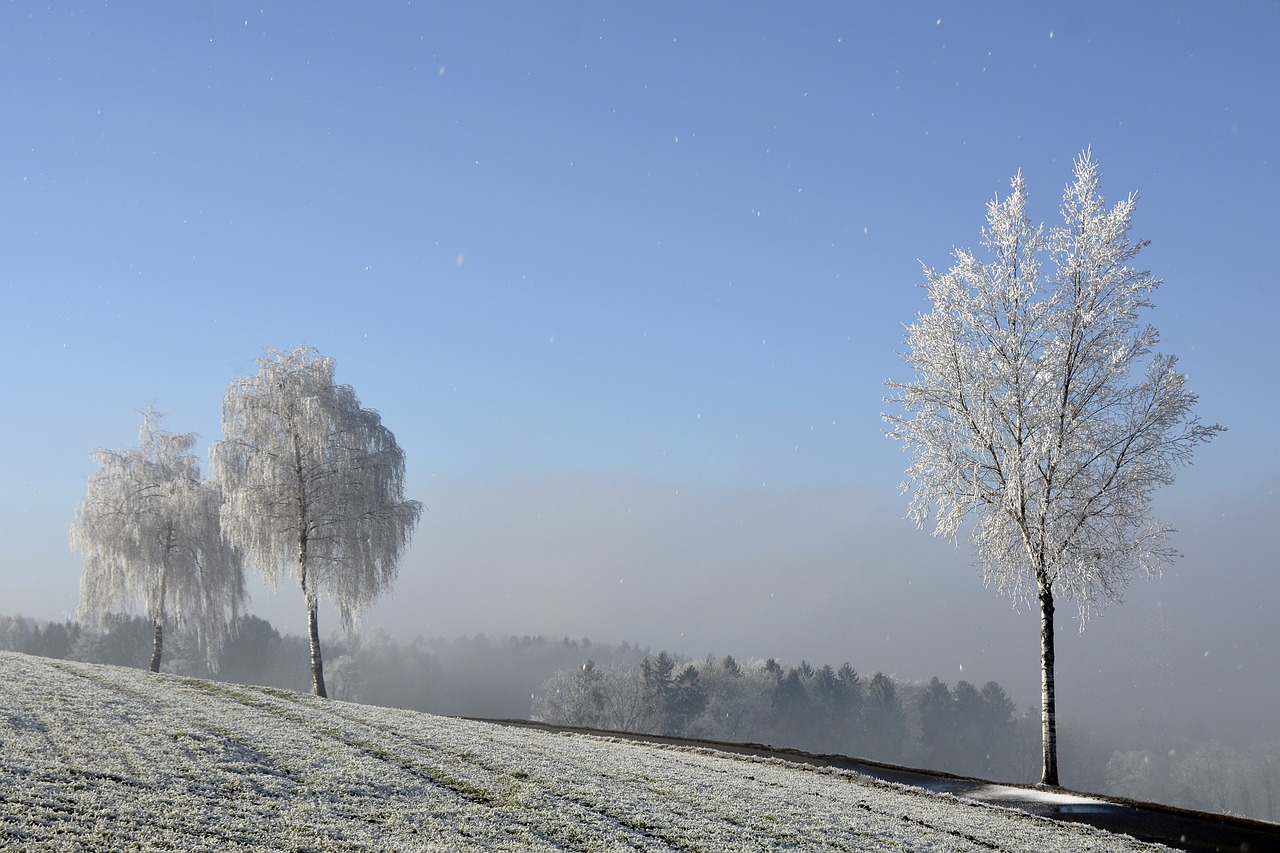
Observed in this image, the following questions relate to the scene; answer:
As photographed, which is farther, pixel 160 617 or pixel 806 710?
pixel 806 710

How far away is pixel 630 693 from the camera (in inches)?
3917

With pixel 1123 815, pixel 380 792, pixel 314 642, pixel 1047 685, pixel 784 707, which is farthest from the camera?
pixel 784 707

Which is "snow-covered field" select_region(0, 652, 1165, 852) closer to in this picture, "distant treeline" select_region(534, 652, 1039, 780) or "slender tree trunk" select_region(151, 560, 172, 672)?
"slender tree trunk" select_region(151, 560, 172, 672)

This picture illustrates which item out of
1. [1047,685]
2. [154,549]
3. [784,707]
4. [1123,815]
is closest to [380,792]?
[1123,815]

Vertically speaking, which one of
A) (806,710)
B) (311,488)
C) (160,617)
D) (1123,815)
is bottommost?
(806,710)

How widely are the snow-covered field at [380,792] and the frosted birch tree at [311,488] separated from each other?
1339 centimetres

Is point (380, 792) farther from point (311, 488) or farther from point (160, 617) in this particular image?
point (160, 617)

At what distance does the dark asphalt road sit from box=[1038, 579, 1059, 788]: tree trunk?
0.86m

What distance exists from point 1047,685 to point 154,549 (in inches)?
1589

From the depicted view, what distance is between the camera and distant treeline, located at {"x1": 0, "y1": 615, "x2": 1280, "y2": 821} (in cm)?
10100

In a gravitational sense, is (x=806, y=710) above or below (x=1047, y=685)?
below

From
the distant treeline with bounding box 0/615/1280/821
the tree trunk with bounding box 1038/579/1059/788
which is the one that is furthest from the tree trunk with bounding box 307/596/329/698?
the distant treeline with bounding box 0/615/1280/821

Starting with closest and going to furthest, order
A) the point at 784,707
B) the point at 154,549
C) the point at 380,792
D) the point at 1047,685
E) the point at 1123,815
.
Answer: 1. the point at 380,792
2. the point at 1123,815
3. the point at 1047,685
4. the point at 154,549
5. the point at 784,707

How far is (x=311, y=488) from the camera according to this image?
37.9 meters
